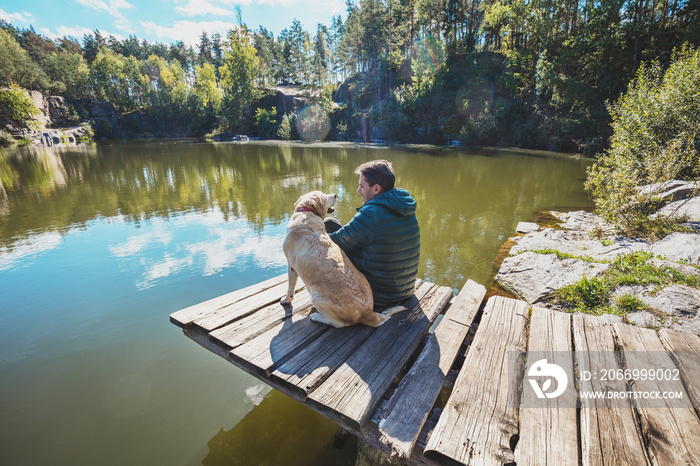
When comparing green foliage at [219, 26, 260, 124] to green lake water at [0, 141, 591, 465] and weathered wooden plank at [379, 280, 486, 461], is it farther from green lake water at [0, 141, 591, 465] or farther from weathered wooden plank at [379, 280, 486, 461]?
weathered wooden plank at [379, 280, 486, 461]

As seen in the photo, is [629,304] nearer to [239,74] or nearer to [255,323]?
[255,323]

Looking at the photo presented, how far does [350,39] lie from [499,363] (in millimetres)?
68601

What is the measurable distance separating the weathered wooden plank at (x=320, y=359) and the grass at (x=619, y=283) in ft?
10.3

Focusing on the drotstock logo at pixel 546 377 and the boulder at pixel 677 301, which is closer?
the drotstock logo at pixel 546 377

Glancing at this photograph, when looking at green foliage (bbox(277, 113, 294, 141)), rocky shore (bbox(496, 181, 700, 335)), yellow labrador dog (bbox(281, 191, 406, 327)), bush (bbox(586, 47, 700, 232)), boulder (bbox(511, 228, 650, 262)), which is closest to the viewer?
yellow labrador dog (bbox(281, 191, 406, 327))

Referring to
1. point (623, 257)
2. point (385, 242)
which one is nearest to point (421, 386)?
point (385, 242)

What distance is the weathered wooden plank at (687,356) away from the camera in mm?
2168

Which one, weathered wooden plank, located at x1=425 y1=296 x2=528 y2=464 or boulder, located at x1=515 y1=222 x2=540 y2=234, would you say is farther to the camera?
boulder, located at x1=515 y1=222 x2=540 y2=234

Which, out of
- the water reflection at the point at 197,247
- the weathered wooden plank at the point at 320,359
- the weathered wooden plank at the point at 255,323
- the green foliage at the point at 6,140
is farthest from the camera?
the green foliage at the point at 6,140

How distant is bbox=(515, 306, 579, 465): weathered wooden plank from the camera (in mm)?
1789

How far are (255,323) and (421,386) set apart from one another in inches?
72.3

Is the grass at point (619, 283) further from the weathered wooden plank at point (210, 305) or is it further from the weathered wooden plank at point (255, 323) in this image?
the weathered wooden plank at point (210, 305)

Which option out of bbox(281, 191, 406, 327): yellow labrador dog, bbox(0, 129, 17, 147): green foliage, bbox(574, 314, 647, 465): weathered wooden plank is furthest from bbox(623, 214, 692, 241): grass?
bbox(0, 129, 17, 147): green foliage

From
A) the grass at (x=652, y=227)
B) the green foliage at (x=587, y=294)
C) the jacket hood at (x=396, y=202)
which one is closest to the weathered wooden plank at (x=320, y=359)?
the jacket hood at (x=396, y=202)
